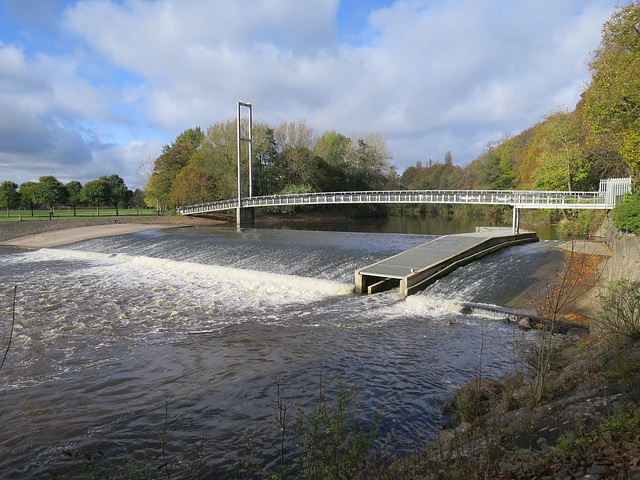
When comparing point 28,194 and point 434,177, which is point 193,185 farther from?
point 434,177

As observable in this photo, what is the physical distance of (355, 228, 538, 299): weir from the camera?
12797 millimetres

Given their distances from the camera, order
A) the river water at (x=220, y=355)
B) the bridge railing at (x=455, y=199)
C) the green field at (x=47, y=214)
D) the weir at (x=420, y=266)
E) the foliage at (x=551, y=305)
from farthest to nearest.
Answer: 1. the green field at (x=47, y=214)
2. the bridge railing at (x=455, y=199)
3. the weir at (x=420, y=266)
4. the river water at (x=220, y=355)
5. the foliage at (x=551, y=305)

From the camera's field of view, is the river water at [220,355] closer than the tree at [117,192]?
Yes

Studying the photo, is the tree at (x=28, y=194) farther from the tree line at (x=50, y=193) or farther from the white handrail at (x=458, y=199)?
the white handrail at (x=458, y=199)

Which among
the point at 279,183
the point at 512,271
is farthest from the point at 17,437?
the point at 279,183

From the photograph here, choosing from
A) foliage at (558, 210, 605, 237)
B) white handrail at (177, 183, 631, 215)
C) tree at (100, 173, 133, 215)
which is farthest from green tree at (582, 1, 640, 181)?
tree at (100, 173, 133, 215)

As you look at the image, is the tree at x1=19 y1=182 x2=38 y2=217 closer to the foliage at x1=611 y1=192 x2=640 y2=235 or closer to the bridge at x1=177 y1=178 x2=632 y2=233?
the bridge at x1=177 y1=178 x2=632 y2=233

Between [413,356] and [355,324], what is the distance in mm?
2328

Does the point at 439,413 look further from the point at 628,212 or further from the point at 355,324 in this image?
the point at 628,212

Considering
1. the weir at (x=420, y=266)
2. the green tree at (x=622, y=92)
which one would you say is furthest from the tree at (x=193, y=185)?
the green tree at (x=622, y=92)

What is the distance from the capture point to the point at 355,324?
10.1 m

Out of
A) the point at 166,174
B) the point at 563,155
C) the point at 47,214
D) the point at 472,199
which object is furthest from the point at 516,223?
the point at 47,214

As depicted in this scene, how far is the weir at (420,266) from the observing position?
12.8 meters

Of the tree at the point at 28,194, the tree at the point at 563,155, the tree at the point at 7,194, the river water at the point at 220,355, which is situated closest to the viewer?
the river water at the point at 220,355
